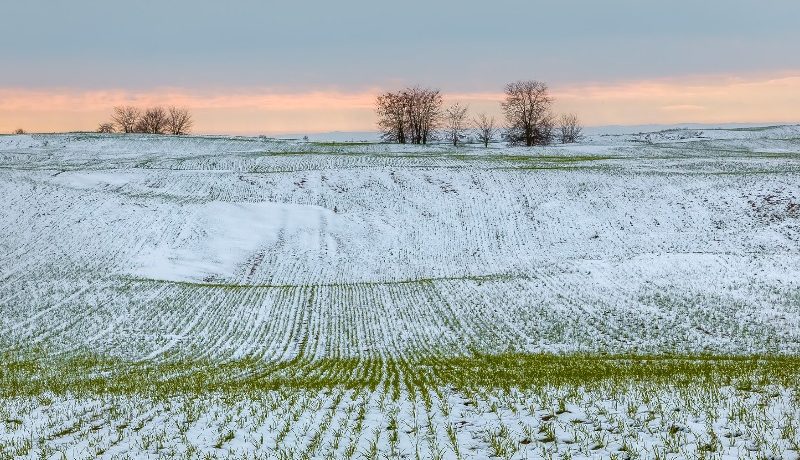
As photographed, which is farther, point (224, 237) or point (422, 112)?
point (422, 112)

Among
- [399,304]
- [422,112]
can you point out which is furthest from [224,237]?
[422,112]

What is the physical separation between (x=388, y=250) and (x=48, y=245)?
2638cm

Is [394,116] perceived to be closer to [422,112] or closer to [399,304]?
[422,112]

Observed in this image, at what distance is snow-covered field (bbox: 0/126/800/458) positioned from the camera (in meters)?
10.4

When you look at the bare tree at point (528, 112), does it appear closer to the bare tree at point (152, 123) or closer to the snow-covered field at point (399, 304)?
the snow-covered field at point (399, 304)

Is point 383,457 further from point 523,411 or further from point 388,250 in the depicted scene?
point 388,250

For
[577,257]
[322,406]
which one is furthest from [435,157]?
[322,406]

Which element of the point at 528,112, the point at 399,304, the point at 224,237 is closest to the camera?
the point at 399,304

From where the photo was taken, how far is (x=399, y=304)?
3375 centimetres

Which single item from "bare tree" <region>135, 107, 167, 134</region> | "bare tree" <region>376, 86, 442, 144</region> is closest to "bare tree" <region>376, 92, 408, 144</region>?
"bare tree" <region>376, 86, 442, 144</region>

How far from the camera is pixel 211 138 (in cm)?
10056

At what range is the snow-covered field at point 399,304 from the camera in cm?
1035

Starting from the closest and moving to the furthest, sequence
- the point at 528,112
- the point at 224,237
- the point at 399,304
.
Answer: the point at 399,304 → the point at 224,237 → the point at 528,112

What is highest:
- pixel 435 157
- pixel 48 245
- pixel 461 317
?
pixel 435 157
